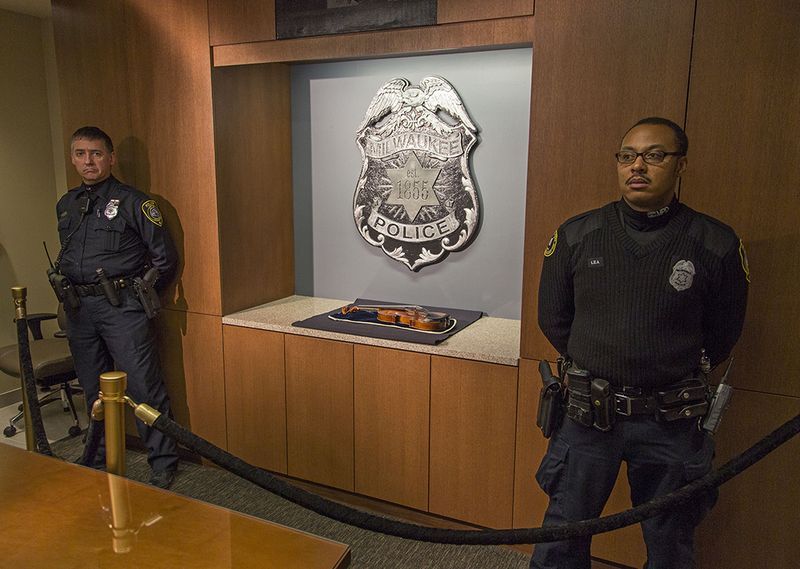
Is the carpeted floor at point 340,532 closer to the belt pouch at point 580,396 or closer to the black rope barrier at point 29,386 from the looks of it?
the black rope barrier at point 29,386

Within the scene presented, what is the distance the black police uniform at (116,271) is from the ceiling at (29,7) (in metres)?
1.69

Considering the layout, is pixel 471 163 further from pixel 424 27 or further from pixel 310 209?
pixel 310 209

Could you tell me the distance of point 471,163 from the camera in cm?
320


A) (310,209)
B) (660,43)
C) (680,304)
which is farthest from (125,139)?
(680,304)

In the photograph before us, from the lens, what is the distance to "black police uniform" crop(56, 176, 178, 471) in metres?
3.20

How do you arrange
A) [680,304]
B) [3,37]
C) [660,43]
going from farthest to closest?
1. [3,37]
2. [660,43]
3. [680,304]

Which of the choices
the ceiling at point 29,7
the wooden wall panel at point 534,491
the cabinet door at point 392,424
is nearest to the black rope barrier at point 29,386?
the cabinet door at point 392,424

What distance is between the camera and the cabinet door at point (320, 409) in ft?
9.92

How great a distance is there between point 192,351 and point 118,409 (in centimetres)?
175

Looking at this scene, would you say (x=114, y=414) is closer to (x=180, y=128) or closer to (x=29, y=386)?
(x=29, y=386)

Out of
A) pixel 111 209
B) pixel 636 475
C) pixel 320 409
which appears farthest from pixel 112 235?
pixel 636 475

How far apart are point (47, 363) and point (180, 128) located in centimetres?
163

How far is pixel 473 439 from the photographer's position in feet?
8.98

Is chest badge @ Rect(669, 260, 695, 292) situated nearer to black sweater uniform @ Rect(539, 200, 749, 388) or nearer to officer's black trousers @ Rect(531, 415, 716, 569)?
black sweater uniform @ Rect(539, 200, 749, 388)
